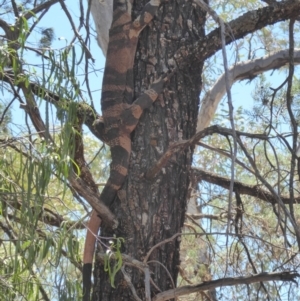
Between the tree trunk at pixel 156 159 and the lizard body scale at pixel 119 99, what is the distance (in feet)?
0.11

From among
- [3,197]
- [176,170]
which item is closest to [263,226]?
[176,170]

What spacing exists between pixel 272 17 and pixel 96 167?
457 centimetres

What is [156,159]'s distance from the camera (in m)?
2.84

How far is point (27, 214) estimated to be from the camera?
2059mm

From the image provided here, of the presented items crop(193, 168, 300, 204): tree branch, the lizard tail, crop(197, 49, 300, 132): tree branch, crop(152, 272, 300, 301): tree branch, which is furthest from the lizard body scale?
crop(193, 168, 300, 204): tree branch

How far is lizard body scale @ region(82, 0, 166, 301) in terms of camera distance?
282 cm

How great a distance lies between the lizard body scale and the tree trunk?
1.3 inches

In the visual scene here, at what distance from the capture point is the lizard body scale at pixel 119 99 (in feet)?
9.27

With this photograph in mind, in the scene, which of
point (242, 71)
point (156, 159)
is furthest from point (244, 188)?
point (242, 71)

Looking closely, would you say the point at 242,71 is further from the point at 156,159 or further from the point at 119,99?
the point at 156,159

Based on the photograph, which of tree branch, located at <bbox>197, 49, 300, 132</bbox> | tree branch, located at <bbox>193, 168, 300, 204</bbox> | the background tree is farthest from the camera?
tree branch, located at <bbox>197, 49, 300, 132</bbox>

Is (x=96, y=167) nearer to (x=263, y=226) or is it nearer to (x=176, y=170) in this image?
(x=263, y=226)

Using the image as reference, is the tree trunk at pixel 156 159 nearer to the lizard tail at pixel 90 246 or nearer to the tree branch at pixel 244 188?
the lizard tail at pixel 90 246

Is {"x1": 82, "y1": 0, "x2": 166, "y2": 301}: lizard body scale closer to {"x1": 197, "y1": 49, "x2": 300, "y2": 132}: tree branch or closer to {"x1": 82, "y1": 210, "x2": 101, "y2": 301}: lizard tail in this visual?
{"x1": 82, "y1": 210, "x2": 101, "y2": 301}: lizard tail
